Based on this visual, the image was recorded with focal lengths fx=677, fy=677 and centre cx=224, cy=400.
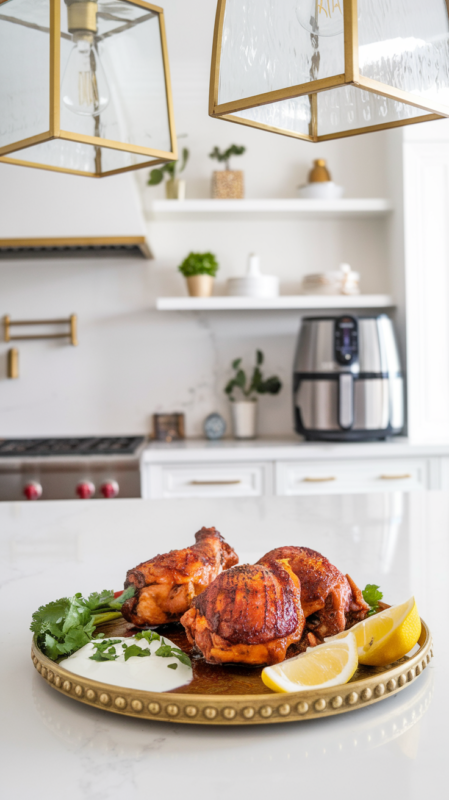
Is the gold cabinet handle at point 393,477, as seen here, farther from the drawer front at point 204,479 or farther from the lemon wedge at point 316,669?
the lemon wedge at point 316,669

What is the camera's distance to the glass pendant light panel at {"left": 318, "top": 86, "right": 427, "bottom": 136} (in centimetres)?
84

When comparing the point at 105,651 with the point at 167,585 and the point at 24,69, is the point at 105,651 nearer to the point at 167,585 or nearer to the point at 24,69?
the point at 167,585

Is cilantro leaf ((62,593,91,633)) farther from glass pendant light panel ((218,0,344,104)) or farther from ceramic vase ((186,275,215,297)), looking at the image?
ceramic vase ((186,275,215,297))

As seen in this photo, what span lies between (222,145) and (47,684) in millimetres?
3002

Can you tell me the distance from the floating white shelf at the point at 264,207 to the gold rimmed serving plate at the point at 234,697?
262 cm

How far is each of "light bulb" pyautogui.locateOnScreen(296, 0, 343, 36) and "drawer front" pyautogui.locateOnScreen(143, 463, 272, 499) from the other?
209 cm

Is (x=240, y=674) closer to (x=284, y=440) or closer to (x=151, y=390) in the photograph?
(x=284, y=440)

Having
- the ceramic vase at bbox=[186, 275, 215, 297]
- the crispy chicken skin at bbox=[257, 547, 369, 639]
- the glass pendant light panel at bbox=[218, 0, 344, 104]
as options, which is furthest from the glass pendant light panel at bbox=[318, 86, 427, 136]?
the ceramic vase at bbox=[186, 275, 215, 297]

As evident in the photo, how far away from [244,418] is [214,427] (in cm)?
15

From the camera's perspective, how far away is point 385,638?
1.76 ft

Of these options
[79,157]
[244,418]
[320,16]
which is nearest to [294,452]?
[244,418]

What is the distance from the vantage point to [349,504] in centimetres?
138

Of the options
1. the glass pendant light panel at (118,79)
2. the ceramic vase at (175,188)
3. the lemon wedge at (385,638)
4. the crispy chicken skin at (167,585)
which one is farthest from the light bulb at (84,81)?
the ceramic vase at (175,188)

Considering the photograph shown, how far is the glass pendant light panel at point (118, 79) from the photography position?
840mm
